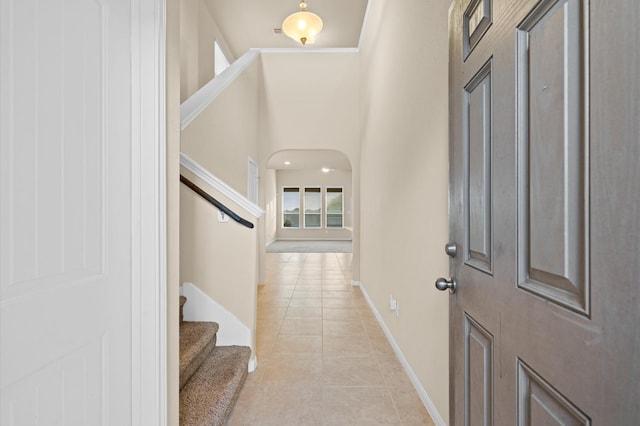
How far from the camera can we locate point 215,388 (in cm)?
189

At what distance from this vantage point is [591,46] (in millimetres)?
503

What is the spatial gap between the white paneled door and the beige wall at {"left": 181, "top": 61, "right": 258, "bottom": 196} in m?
1.75

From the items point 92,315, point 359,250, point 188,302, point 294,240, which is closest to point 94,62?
point 92,315

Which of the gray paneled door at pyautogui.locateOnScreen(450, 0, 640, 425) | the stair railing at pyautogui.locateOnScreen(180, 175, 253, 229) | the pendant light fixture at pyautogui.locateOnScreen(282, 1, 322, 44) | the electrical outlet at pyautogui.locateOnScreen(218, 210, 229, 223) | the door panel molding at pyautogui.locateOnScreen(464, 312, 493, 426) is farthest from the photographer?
the pendant light fixture at pyautogui.locateOnScreen(282, 1, 322, 44)

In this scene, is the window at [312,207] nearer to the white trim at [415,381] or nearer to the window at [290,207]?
the window at [290,207]

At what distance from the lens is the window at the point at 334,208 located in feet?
43.8

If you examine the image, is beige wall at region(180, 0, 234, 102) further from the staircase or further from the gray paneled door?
the gray paneled door

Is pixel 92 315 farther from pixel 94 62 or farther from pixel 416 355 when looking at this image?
pixel 416 355

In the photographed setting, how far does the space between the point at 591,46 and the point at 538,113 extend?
6.1 inches

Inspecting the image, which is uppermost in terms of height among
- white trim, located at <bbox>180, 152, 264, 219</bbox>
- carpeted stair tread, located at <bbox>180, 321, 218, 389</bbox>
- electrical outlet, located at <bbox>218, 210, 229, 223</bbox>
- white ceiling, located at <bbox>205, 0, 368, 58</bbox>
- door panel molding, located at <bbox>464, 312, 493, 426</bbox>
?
white ceiling, located at <bbox>205, 0, 368, 58</bbox>

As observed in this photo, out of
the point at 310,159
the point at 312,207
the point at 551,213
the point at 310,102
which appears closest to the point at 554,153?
the point at 551,213

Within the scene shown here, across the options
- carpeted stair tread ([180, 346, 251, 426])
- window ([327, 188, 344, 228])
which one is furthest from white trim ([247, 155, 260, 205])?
window ([327, 188, 344, 228])

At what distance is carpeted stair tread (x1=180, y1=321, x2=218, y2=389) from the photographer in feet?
6.18

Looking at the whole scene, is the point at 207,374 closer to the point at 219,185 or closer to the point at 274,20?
the point at 219,185
